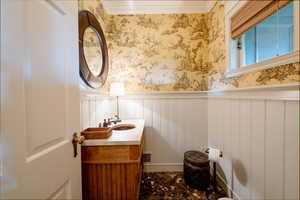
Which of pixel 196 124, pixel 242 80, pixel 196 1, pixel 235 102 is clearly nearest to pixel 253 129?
pixel 235 102

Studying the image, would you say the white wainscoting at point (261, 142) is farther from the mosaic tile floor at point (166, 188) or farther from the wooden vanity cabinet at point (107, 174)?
the wooden vanity cabinet at point (107, 174)

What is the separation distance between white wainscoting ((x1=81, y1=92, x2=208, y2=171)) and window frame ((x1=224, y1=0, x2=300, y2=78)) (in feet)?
2.52

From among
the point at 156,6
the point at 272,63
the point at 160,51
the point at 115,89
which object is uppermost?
the point at 156,6

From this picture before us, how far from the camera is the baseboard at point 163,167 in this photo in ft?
7.95

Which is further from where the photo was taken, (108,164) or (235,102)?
(235,102)

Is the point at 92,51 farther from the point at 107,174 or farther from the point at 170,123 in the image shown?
the point at 170,123

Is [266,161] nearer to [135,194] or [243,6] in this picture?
[135,194]

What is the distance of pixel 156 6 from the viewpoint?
2357 mm

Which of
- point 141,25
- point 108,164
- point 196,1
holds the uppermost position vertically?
point 196,1

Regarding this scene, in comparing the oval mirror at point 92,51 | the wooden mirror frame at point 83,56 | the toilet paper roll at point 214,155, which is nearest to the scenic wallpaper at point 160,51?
the wooden mirror frame at point 83,56

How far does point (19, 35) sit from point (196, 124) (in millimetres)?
2316

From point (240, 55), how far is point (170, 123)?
4.32 ft

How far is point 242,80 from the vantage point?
5.08ft

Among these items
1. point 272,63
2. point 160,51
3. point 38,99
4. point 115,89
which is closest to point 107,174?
point 38,99
